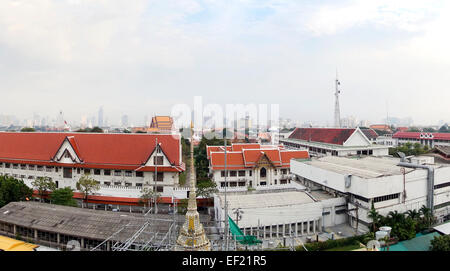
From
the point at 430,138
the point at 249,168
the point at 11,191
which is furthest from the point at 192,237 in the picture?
the point at 430,138

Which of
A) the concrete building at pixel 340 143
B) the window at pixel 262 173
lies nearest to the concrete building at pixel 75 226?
the window at pixel 262 173

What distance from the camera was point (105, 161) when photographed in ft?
74.7

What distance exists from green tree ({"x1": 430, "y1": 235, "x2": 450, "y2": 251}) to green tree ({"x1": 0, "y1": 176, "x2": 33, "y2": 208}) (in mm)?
24597

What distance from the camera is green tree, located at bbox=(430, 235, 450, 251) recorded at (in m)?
11.8

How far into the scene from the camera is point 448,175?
19.1 metres

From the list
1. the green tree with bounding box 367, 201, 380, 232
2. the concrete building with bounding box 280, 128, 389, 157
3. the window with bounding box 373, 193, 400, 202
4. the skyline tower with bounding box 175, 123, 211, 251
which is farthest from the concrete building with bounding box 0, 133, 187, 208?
the concrete building with bounding box 280, 128, 389, 157

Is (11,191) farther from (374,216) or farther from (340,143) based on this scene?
(340,143)

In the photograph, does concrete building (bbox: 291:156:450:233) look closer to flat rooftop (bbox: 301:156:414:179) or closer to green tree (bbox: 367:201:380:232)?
flat rooftop (bbox: 301:156:414:179)

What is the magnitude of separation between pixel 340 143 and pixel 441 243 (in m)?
22.2

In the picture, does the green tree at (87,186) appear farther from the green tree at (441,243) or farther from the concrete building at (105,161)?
the green tree at (441,243)

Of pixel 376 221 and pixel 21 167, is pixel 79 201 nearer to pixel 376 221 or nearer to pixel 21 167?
pixel 21 167
